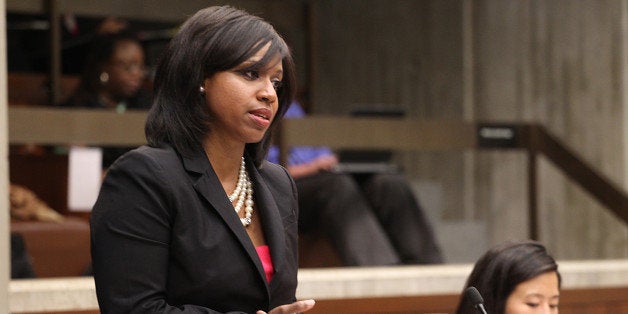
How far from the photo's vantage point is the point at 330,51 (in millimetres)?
9328

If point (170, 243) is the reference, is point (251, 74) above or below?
above

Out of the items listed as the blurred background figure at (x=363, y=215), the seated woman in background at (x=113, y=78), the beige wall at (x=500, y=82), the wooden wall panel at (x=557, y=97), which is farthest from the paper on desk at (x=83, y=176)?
the wooden wall panel at (x=557, y=97)

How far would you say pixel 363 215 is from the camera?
5.10m

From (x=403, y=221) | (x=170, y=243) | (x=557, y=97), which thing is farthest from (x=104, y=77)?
(x=170, y=243)

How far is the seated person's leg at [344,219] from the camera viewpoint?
4973 mm

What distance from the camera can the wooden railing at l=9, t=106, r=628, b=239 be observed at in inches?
189

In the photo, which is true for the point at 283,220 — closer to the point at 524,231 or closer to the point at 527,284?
the point at 527,284

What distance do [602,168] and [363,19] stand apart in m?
2.68

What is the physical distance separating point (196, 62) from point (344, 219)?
324 centimetres

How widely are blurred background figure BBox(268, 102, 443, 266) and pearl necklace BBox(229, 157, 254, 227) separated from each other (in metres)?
2.98

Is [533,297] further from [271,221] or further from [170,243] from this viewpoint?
[170,243]

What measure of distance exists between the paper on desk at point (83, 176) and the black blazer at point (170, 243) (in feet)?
11.5

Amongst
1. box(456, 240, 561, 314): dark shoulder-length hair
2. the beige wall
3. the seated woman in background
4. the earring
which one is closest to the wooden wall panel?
the beige wall

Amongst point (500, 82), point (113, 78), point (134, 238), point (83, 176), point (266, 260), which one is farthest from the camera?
point (500, 82)
